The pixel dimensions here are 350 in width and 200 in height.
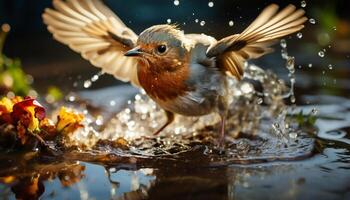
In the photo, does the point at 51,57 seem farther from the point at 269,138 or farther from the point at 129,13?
the point at 269,138

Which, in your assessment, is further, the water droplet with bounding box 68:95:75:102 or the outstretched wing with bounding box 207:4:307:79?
the water droplet with bounding box 68:95:75:102

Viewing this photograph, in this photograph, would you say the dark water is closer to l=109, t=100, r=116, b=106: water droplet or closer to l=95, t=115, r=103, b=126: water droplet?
l=95, t=115, r=103, b=126: water droplet

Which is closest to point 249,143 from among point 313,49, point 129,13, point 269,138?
point 269,138

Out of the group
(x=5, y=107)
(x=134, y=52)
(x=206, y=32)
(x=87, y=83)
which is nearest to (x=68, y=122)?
(x=5, y=107)

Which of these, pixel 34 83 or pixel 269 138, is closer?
pixel 269 138

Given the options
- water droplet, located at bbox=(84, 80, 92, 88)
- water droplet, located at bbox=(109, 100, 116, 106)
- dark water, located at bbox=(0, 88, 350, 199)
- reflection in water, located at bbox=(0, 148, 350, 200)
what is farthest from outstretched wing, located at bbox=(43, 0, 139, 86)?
reflection in water, located at bbox=(0, 148, 350, 200)

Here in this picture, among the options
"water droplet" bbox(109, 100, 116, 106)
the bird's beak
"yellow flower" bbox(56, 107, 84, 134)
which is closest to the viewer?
the bird's beak
